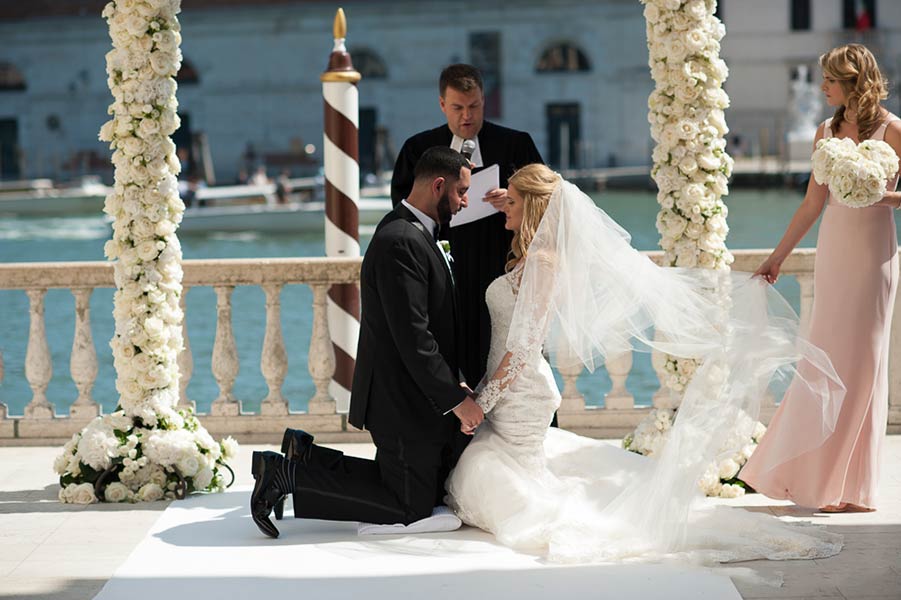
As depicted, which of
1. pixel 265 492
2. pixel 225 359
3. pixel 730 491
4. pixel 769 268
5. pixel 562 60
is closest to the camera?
pixel 265 492

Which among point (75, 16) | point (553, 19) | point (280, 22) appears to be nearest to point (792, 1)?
point (553, 19)

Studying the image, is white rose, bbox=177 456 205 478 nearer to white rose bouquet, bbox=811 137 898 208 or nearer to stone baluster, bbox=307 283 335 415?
stone baluster, bbox=307 283 335 415

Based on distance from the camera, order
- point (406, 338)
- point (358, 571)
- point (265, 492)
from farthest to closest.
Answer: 1. point (265, 492)
2. point (406, 338)
3. point (358, 571)

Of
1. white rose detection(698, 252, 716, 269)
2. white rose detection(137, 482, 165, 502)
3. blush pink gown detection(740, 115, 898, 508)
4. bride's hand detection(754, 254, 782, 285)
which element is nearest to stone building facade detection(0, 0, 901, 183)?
white rose detection(698, 252, 716, 269)

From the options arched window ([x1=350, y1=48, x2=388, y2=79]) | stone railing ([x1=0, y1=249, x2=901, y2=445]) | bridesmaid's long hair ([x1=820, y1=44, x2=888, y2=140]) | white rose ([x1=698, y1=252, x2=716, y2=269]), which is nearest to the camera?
bridesmaid's long hair ([x1=820, y1=44, x2=888, y2=140])

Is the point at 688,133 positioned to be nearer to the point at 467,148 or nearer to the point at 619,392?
the point at 467,148

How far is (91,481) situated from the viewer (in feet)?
16.7

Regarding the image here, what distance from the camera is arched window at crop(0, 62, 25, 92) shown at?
49844 mm

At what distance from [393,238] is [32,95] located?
158ft

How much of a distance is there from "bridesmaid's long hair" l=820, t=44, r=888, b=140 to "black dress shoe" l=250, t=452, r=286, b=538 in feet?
8.00

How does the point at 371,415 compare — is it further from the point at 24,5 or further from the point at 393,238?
the point at 24,5

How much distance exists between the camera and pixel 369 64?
48094 millimetres

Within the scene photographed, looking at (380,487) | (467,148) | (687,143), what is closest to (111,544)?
(380,487)

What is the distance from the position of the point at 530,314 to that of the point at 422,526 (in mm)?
868
